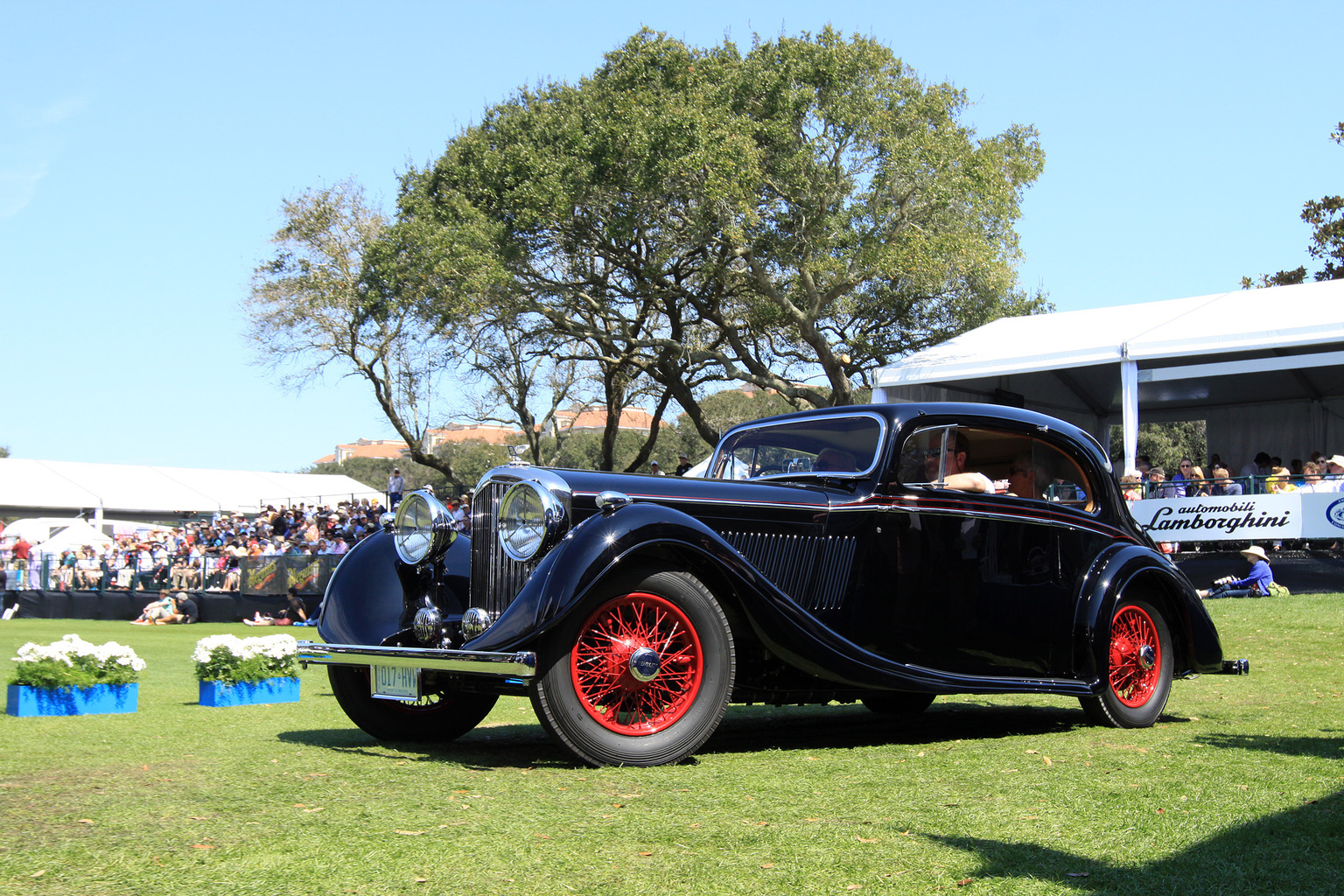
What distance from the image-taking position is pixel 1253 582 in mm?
15242

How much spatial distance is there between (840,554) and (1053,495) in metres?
1.73

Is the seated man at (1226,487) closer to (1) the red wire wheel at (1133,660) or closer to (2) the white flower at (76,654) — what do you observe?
(1) the red wire wheel at (1133,660)

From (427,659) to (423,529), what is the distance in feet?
3.55

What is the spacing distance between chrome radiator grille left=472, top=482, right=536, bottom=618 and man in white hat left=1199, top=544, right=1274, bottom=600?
41.8ft

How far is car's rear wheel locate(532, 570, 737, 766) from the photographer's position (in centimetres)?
465

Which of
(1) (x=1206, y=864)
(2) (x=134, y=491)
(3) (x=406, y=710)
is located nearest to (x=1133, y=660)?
(1) (x=1206, y=864)

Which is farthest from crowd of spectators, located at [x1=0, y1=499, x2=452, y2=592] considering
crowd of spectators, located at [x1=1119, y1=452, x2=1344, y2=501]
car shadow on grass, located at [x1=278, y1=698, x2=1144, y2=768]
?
car shadow on grass, located at [x1=278, y1=698, x2=1144, y2=768]

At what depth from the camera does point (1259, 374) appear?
24016mm

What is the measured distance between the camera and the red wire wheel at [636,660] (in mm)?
4789

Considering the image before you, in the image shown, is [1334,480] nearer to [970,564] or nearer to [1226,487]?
[1226,487]

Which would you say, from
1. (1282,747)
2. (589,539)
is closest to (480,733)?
(589,539)

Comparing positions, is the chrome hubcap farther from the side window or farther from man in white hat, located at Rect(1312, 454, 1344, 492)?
man in white hat, located at Rect(1312, 454, 1344, 492)

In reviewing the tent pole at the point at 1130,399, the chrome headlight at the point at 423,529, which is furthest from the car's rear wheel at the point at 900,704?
the tent pole at the point at 1130,399

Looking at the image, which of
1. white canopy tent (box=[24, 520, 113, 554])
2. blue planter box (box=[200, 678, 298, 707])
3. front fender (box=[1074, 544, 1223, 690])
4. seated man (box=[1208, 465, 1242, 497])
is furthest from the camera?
white canopy tent (box=[24, 520, 113, 554])
